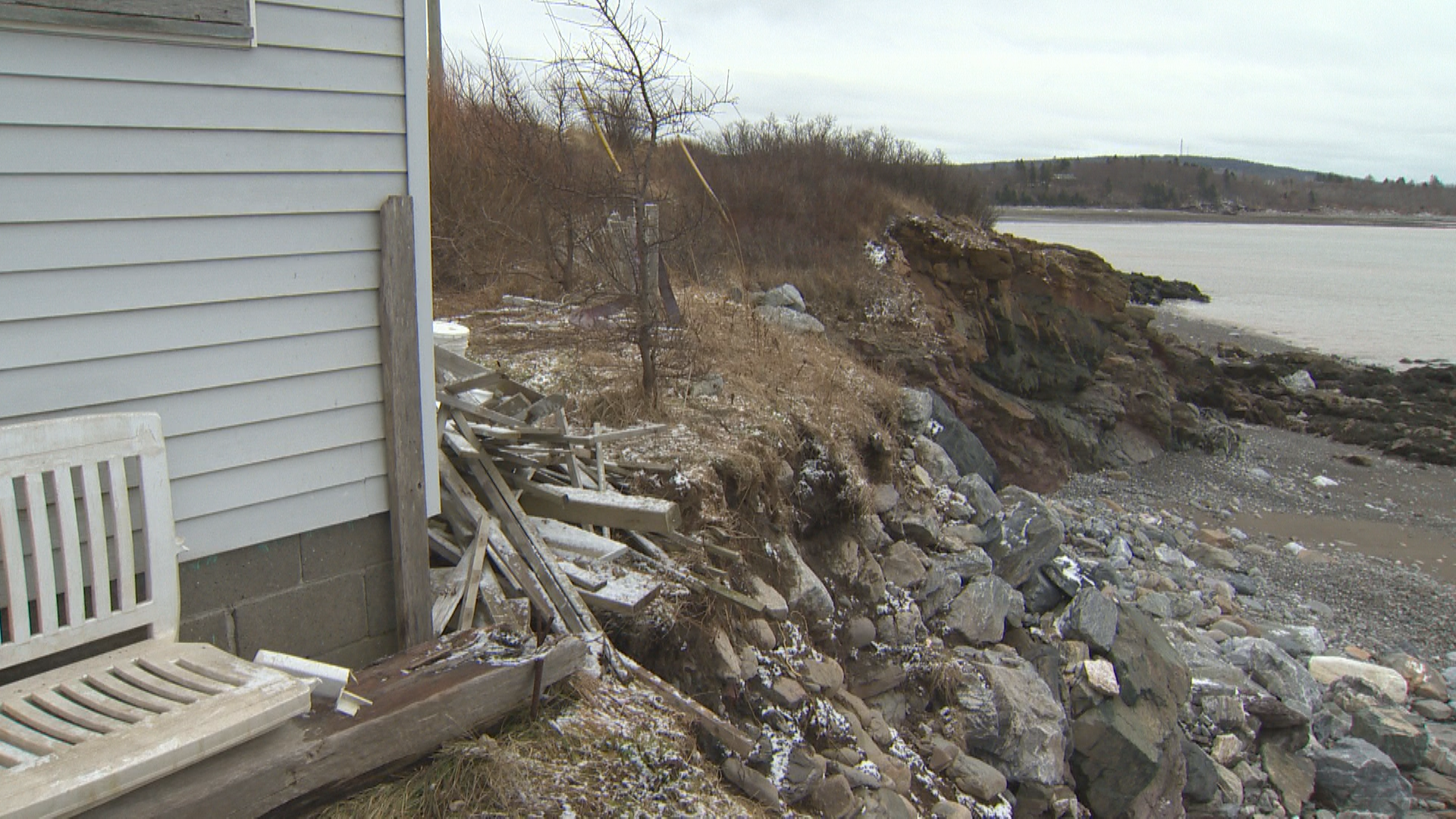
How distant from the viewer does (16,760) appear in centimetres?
228

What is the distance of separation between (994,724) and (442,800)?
388cm

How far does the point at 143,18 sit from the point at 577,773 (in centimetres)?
279

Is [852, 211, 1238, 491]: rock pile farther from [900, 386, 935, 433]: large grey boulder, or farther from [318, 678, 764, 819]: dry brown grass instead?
[318, 678, 764, 819]: dry brown grass

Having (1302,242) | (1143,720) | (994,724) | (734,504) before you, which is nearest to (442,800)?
(734,504)

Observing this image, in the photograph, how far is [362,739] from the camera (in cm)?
295

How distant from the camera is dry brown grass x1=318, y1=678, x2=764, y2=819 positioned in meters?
3.13

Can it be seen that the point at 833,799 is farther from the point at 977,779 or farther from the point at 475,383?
the point at 475,383

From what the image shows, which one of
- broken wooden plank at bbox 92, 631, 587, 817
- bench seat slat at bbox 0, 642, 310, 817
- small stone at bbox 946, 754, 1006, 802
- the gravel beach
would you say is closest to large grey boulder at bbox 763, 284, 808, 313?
the gravel beach

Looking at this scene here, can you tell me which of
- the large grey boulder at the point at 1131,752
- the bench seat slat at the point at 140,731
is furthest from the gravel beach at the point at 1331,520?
the bench seat slat at the point at 140,731

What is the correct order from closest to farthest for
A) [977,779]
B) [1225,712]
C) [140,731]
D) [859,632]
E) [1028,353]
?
1. [140,731]
2. [977,779]
3. [859,632]
4. [1225,712]
5. [1028,353]

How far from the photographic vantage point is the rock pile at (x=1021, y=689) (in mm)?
5027

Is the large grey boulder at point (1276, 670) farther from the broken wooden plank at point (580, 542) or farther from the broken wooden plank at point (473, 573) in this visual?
the broken wooden plank at point (473, 573)

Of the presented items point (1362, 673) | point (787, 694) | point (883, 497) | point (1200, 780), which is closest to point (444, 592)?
point (787, 694)

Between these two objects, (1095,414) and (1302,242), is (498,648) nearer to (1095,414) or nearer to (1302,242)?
(1095,414)
